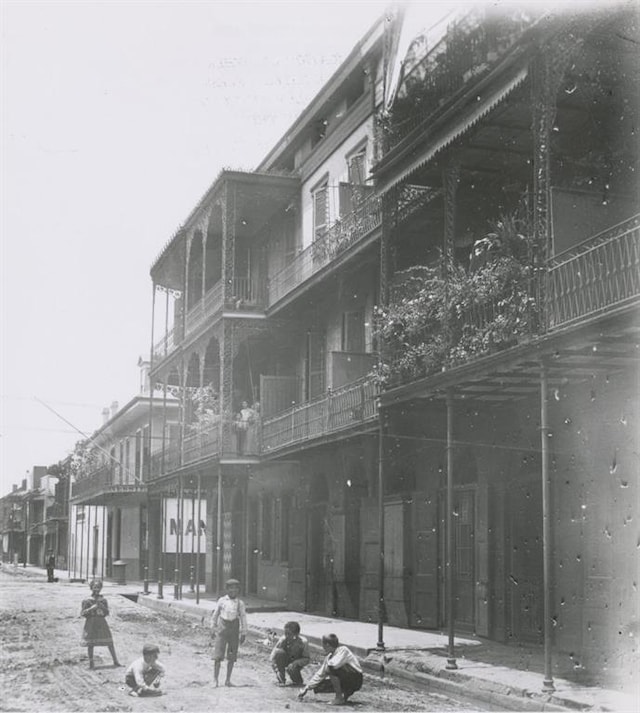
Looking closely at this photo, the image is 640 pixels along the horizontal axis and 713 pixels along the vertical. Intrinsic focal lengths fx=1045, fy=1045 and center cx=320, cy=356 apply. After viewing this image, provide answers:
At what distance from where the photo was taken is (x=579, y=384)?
13.4 metres

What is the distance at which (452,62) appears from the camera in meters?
14.7

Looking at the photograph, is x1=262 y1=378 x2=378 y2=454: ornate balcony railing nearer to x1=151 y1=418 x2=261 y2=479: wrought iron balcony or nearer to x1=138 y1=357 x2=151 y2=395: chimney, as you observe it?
x1=151 y1=418 x2=261 y2=479: wrought iron balcony

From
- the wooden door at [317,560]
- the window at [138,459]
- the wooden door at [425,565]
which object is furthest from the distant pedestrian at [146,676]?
the window at [138,459]

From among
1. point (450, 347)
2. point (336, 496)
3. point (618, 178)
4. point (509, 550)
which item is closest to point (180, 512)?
point (336, 496)

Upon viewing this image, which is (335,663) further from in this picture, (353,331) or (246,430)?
(246,430)

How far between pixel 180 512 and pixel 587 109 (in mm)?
14827

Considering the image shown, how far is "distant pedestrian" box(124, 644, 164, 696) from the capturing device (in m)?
10.9

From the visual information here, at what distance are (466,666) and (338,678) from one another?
2.61 m

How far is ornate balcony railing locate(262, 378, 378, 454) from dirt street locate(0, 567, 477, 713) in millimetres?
4259

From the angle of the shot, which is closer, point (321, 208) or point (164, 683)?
point (164, 683)

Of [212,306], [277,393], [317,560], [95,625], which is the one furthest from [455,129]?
[212,306]

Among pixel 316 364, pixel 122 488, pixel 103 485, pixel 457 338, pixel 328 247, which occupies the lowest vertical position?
pixel 122 488

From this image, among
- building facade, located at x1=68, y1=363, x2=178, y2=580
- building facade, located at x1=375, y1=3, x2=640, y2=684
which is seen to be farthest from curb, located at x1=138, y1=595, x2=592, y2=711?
building facade, located at x1=68, y1=363, x2=178, y2=580

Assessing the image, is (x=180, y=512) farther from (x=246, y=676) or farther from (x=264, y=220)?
(x=246, y=676)
